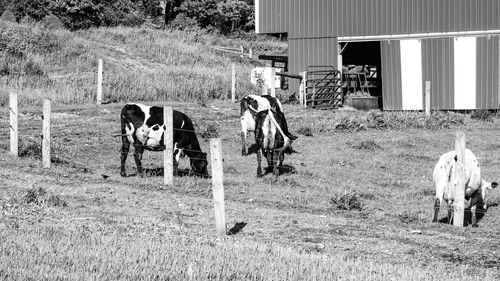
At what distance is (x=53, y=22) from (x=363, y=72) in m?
18.1

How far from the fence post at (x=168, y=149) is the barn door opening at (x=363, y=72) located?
21.6 meters

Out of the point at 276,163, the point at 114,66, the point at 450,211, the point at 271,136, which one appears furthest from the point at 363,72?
the point at 450,211

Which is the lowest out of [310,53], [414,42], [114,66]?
[114,66]

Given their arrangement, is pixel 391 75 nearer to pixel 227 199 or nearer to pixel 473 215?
pixel 227 199

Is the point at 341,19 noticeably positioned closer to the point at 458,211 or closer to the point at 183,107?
the point at 183,107

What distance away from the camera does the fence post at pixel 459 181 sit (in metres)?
13.5

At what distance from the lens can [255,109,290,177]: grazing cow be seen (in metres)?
19.3

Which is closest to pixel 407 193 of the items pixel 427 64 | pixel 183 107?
pixel 183 107

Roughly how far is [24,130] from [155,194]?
9271 millimetres

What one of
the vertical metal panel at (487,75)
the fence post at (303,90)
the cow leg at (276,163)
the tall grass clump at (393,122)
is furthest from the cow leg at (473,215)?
the vertical metal panel at (487,75)

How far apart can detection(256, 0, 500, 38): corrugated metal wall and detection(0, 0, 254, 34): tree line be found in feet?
61.4

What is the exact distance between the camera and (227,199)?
50.5 ft

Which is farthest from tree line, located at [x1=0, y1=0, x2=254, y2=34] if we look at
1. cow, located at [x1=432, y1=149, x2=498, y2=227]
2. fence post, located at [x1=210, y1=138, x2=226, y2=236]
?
fence post, located at [x1=210, y1=138, x2=226, y2=236]

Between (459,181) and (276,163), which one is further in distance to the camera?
(276,163)
